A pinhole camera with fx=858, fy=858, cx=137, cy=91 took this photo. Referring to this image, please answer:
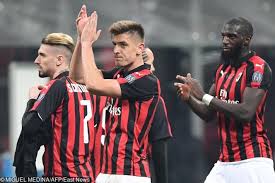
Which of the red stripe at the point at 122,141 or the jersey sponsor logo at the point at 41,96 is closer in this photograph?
the red stripe at the point at 122,141

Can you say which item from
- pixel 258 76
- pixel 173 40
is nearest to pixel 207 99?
pixel 258 76

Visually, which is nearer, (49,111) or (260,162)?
(49,111)

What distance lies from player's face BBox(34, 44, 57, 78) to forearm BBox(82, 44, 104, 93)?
743 mm

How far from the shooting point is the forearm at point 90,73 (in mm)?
6848

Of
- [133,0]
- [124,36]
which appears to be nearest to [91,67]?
[124,36]

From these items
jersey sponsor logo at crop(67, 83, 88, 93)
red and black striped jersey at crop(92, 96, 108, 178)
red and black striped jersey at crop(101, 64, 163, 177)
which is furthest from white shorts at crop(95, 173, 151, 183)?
jersey sponsor logo at crop(67, 83, 88, 93)

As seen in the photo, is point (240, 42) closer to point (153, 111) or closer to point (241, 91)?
point (241, 91)

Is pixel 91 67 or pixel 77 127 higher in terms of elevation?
pixel 91 67

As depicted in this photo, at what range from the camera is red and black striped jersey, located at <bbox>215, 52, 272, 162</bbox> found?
7.54m

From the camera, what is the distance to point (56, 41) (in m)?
7.67

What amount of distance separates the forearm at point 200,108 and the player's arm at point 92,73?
983 millimetres

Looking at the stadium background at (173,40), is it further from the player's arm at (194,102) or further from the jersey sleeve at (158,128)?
the jersey sleeve at (158,128)

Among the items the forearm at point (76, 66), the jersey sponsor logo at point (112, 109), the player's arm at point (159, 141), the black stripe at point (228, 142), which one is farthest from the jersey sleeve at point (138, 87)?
the black stripe at point (228, 142)

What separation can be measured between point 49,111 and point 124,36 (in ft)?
2.88
